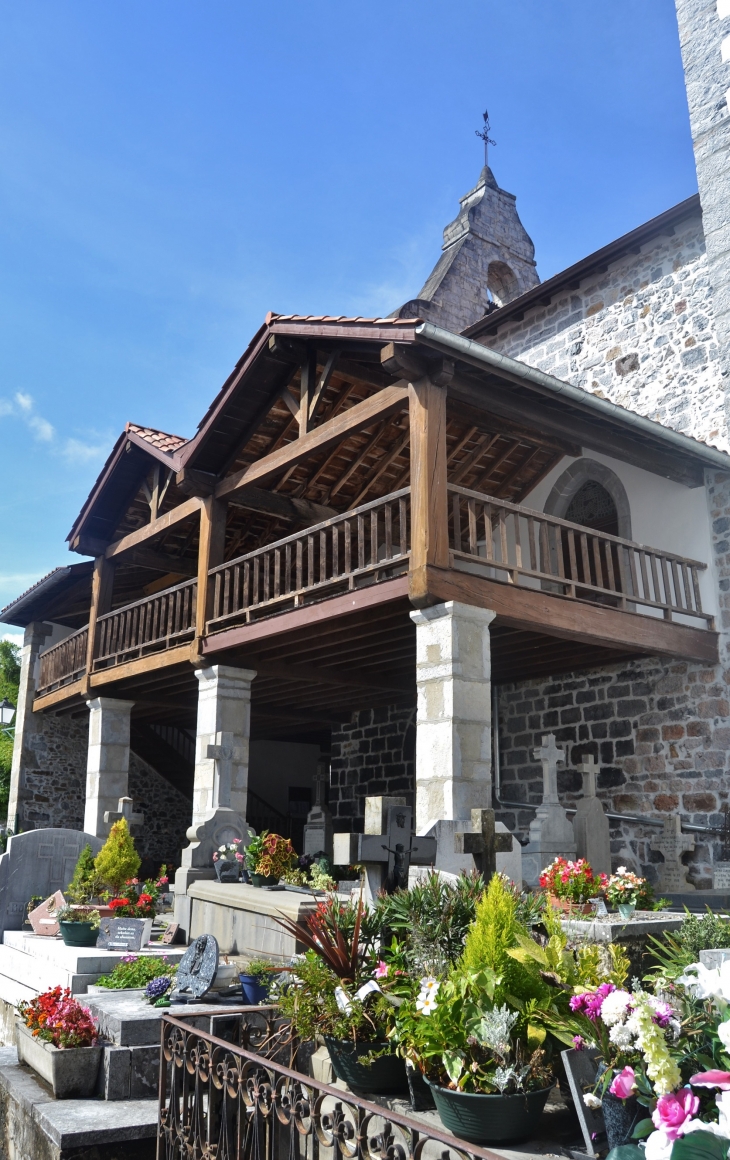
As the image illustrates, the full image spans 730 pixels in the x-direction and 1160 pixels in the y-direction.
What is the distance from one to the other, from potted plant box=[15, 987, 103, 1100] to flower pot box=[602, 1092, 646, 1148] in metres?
3.42

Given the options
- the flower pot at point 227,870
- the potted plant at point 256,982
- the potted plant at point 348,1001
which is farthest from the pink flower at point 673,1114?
the flower pot at point 227,870

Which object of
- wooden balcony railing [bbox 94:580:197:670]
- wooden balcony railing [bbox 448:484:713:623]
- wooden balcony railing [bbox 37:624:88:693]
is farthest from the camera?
wooden balcony railing [bbox 37:624:88:693]

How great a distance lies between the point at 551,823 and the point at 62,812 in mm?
12404

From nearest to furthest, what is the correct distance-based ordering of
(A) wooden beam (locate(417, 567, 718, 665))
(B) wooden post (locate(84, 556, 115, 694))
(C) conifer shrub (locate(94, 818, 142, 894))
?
(A) wooden beam (locate(417, 567, 718, 665)) → (C) conifer shrub (locate(94, 818, 142, 894)) → (B) wooden post (locate(84, 556, 115, 694))

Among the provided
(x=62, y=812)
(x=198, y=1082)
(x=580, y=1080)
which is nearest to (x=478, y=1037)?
(x=580, y=1080)

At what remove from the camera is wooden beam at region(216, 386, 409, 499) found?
9422 mm

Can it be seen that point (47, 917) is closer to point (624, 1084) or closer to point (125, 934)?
point (125, 934)

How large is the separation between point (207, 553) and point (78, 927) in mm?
4997

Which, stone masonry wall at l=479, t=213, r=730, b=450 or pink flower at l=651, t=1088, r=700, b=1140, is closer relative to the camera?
pink flower at l=651, t=1088, r=700, b=1140

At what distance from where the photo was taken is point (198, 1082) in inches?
158

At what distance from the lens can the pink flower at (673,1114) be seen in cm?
250

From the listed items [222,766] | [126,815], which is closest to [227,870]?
[222,766]

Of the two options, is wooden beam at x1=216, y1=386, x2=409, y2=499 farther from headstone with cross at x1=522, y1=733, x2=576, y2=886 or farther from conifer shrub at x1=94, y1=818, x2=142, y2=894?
conifer shrub at x1=94, y1=818, x2=142, y2=894

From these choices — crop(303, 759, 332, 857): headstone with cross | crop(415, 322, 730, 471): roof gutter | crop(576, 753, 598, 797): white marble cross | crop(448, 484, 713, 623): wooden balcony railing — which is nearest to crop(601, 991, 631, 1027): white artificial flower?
crop(448, 484, 713, 623): wooden balcony railing
